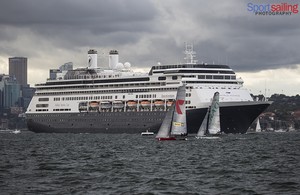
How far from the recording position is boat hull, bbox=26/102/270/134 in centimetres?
12031

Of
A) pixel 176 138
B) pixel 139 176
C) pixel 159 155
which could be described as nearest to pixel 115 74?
pixel 176 138

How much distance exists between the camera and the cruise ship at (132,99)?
12219 cm

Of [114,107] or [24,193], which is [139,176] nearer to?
[24,193]

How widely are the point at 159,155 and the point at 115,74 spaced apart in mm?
77626

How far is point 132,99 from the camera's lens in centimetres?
13412

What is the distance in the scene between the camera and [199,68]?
128 m

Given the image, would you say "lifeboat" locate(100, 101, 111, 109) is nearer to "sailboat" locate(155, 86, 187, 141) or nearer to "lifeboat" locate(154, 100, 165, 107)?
"lifeboat" locate(154, 100, 165, 107)

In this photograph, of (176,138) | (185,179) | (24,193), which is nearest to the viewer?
(24,193)

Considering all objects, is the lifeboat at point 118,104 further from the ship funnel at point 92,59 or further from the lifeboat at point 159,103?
the ship funnel at point 92,59

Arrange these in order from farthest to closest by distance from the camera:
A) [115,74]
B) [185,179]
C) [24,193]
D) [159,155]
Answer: [115,74], [159,155], [185,179], [24,193]

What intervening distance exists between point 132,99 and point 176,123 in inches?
1759

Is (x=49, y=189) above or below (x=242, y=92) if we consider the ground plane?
below

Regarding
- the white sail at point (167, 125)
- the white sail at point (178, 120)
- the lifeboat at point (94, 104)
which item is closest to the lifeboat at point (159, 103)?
the lifeboat at point (94, 104)

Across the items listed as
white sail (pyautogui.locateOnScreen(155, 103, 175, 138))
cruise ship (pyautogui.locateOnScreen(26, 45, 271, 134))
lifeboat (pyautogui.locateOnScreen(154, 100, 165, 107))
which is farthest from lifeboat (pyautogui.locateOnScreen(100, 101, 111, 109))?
white sail (pyautogui.locateOnScreen(155, 103, 175, 138))
